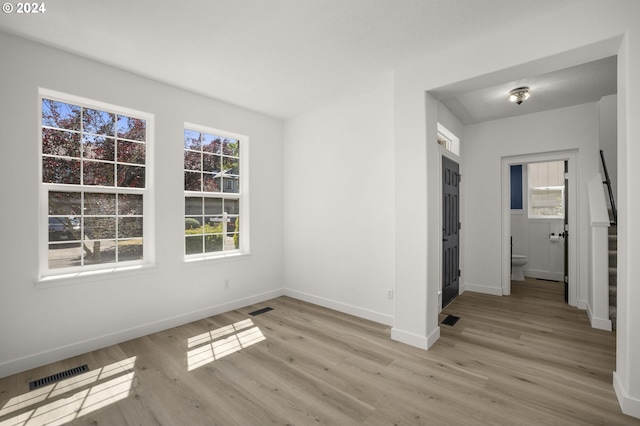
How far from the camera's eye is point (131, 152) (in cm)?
331

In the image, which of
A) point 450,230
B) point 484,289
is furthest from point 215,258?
point 484,289

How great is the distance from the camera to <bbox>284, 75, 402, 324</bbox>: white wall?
3.66 metres

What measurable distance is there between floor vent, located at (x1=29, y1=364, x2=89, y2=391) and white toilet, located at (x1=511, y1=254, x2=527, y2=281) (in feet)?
21.7

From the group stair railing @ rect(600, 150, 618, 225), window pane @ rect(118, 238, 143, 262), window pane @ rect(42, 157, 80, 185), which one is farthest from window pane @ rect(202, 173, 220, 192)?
stair railing @ rect(600, 150, 618, 225)

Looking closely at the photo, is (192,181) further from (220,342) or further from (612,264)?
(612,264)

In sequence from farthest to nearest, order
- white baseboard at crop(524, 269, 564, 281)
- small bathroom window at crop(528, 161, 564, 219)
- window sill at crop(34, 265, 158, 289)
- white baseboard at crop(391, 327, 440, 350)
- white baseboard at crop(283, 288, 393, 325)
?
1. small bathroom window at crop(528, 161, 564, 219)
2. white baseboard at crop(524, 269, 564, 281)
3. white baseboard at crop(283, 288, 393, 325)
4. white baseboard at crop(391, 327, 440, 350)
5. window sill at crop(34, 265, 158, 289)

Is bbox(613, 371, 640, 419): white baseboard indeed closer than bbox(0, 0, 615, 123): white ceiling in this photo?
Yes

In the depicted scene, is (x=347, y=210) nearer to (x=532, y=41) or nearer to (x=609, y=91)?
(x=532, y=41)

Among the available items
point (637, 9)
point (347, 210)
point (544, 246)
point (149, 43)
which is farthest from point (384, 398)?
point (544, 246)

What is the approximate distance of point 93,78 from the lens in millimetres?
2934

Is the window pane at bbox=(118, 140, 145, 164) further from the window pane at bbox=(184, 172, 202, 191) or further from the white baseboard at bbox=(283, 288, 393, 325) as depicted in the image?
the white baseboard at bbox=(283, 288, 393, 325)

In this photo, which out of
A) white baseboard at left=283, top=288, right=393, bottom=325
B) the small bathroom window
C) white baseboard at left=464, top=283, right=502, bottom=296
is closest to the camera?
white baseboard at left=283, top=288, right=393, bottom=325

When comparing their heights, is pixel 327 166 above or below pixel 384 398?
above

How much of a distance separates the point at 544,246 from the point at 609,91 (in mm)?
3311
